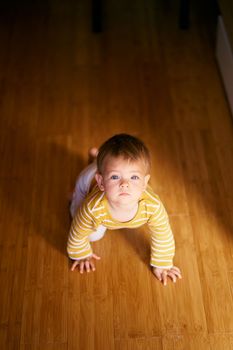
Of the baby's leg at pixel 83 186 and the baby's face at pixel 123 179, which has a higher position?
the baby's face at pixel 123 179

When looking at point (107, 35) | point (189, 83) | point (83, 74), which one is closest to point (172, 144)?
point (189, 83)

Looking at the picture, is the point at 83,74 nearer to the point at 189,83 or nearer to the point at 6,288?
the point at 189,83

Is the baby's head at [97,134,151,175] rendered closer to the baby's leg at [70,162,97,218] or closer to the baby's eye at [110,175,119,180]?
the baby's eye at [110,175,119,180]

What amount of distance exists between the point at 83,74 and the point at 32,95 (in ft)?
0.74

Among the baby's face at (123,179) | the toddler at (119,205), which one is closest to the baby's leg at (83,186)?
the toddler at (119,205)

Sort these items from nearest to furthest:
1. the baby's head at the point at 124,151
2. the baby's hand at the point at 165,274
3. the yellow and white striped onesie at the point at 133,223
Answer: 1. the baby's head at the point at 124,151
2. the yellow and white striped onesie at the point at 133,223
3. the baby's hand at the point at 165,274

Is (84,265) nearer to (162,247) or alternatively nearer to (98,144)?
(162,247)

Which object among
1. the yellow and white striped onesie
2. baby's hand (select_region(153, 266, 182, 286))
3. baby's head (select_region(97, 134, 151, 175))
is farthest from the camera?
A: baby's hand (select_region(153, 266, 182, 286))

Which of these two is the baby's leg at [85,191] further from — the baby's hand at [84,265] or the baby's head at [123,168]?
the baby's head at [123,168]

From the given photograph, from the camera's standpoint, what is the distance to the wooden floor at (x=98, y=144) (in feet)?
4.09

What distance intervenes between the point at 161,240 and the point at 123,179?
0.27 meters

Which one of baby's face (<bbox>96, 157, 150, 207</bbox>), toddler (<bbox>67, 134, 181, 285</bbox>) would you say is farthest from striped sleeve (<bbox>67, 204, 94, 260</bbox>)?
baby's face (<bbox>96, 157, 150, 207</bbox>)

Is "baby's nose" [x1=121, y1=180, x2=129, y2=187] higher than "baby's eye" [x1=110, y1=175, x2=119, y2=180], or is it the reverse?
"baby's eye" [x1=110, y1=175, x2=119, y2=180]

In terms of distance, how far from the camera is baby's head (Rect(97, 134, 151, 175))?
1050mm
